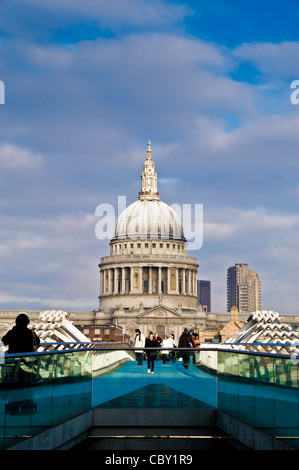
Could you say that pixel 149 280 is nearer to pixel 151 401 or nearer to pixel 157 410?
pixel 151 401

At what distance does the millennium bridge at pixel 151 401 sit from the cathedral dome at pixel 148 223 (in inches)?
6239

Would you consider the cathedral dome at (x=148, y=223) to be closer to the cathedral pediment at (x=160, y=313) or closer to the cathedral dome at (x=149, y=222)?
the cathedral dome at (x=149, y=222)

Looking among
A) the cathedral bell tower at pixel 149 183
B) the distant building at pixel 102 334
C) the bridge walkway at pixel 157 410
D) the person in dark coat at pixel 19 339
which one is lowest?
the bridge walkway at pixel 157 410

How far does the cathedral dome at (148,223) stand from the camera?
18025 centimetres

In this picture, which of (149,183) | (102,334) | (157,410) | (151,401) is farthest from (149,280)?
(157,410)

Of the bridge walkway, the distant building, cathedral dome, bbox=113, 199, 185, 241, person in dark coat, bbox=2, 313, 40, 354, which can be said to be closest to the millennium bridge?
the bridge walkway

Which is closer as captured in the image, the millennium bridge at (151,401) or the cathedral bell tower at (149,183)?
the millennium bridge at (151,401)

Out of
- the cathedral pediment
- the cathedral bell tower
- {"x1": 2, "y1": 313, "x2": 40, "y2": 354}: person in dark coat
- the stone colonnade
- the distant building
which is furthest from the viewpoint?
the cathedral bell tower

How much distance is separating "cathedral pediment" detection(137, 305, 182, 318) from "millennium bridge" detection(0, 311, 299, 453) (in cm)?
13959

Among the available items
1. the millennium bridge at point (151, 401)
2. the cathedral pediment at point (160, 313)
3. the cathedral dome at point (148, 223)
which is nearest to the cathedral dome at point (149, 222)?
the cathedral dome at point (148, 223)

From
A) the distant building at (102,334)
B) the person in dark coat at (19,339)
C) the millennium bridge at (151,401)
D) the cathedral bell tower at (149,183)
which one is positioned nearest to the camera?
the millennium bridge at (151,401)

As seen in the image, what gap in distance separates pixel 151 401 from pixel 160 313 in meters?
142

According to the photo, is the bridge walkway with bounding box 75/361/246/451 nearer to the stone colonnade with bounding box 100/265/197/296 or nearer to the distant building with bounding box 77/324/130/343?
the distant building with bounding box 77/324/130/343

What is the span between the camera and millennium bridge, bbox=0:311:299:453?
48.3ft
